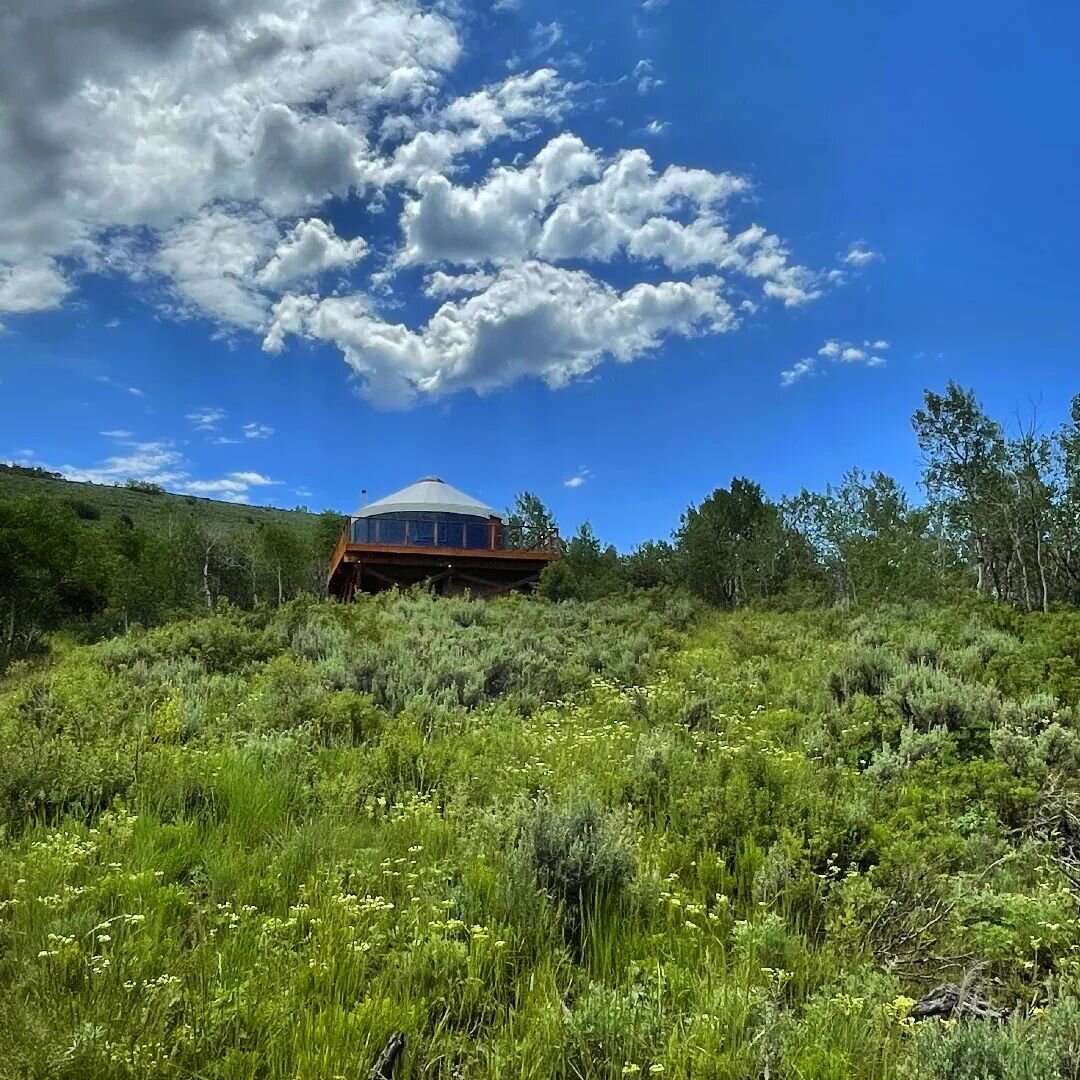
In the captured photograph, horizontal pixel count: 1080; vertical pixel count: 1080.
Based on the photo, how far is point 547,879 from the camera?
11.2ft

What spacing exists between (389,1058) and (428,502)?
27.8 m

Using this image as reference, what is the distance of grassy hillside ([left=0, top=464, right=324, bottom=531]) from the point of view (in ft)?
193

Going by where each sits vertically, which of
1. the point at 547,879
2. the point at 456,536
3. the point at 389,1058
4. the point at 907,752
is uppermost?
the point at 456,536

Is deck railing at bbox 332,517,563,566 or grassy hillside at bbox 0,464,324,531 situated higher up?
grassy hillside at bbox 0,464,324,531

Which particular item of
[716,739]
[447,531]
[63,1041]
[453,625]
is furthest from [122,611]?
[63,1041]

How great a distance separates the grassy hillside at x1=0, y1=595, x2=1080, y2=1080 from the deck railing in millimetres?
16875

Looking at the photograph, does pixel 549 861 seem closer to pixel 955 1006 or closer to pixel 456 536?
pixel 955 1006

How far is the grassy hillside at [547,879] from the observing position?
2.38m

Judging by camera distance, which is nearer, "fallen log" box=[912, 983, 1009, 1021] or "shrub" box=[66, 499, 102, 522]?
"fallen log" box=[912, 983, 1009, 1021]

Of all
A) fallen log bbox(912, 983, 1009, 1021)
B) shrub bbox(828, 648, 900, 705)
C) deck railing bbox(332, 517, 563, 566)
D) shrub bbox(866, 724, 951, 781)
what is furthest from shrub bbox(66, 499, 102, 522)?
fallen log bbox(912, 983, 1009, 1021)

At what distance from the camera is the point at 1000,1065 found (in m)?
2.18

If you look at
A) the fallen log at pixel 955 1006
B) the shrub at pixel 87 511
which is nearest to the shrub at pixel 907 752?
the fallen log at pixel 955 1006

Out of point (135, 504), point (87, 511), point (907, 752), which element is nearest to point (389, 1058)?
point (907, 752)

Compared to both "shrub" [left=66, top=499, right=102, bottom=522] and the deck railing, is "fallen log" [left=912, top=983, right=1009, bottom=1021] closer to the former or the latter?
the deck railing
